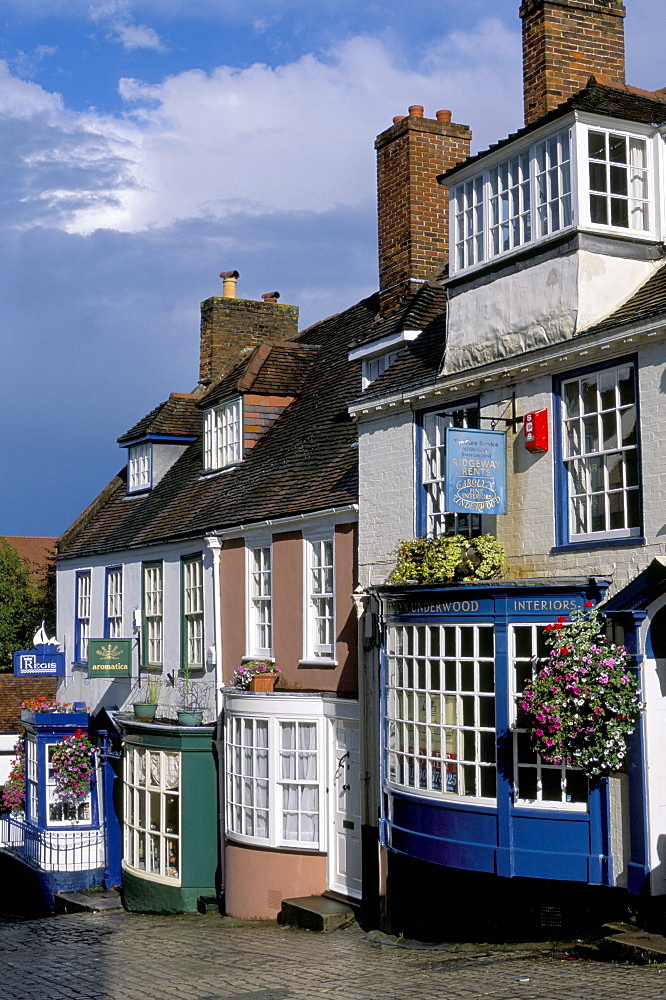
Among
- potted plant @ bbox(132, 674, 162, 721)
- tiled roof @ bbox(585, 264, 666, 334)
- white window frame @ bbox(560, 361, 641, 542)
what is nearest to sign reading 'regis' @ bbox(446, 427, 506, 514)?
white window frame @ bbox(560, 361, 641, 542)

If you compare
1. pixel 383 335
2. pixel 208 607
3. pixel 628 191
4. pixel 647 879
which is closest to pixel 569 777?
pixel 647 879

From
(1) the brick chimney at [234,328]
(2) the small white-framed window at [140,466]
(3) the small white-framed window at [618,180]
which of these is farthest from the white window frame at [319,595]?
(1) the brick chimney at [234,328]

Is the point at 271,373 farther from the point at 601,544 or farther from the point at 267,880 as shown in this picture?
the point at 601,544

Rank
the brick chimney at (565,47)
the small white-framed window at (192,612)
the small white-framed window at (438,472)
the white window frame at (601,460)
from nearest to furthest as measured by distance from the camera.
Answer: the white window frame at (601,460)
the small white-framed window at (438,472)
the brick chimney at (565,47)
the small white-framed window at (192,612)

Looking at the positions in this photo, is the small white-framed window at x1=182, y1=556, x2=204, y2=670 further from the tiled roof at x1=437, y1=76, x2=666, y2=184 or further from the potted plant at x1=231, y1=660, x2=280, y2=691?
the tiled roof at x1=437, y1=76, x2=666, y2=184

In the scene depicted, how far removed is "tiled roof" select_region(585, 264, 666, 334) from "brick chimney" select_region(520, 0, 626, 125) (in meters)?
4.14

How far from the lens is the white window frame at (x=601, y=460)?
11.9 metres

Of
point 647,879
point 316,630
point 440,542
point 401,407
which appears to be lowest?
point 647,879

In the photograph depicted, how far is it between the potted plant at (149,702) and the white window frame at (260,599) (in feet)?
10.2

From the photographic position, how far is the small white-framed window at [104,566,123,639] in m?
25.0

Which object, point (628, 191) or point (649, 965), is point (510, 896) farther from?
point (628, 191)

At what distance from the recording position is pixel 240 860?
705 inches

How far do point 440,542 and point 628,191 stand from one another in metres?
4.56

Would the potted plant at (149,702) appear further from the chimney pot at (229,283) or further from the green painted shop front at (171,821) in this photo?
the chimney pot at (229,283)
